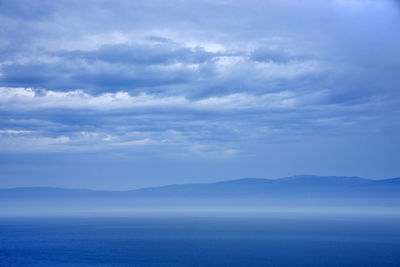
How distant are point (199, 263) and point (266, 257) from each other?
14.3 m

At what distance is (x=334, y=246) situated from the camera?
3770 inches

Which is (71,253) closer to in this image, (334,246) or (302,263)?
(302,263)

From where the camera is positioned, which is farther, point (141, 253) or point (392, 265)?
point (141, 253)

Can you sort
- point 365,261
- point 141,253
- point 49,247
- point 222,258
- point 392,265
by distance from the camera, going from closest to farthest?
point 392,265 < point 365,261 < point 222,258 < point 141,253 < point 49,247

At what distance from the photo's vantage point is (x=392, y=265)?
218 feet

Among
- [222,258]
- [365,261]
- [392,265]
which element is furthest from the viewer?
[222,258]

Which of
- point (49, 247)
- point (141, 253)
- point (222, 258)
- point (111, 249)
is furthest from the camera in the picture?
point (49, 247)

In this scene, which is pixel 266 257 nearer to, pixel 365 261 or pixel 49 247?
pixel 365 261

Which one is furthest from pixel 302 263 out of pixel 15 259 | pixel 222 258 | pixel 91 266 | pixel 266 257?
pixel 15 259

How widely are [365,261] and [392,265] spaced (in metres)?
Result: 5.44

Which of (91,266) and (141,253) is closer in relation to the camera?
(91,266)

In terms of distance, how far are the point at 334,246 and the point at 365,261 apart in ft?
82.2

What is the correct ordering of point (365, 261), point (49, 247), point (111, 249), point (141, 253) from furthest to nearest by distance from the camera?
point (49, 247) < point (111, 249) < point (141, 253) < point (365, 261)

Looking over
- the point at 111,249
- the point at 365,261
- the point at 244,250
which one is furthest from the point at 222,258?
the point at 111,249
